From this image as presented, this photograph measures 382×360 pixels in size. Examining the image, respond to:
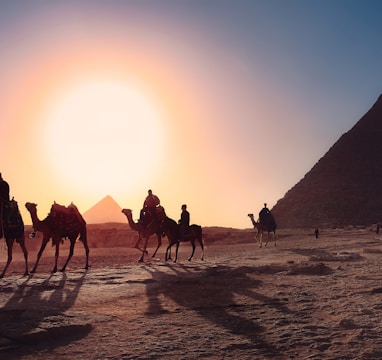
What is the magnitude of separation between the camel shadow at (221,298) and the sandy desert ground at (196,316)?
14 mm

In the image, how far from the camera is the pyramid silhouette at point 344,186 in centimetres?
6938

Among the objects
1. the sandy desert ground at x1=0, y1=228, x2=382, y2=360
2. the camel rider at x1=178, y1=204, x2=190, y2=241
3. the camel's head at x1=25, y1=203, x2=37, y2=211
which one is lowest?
the sandy desert ground at x1=0, y1=228, x2=382, y2=360

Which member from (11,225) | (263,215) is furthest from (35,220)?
(263,215)

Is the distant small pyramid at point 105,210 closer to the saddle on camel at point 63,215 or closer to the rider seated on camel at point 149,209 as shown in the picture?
the rider seated on camel at point 149,209

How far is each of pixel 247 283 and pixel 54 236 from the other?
5508 mm

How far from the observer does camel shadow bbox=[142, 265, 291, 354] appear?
5.46 meters

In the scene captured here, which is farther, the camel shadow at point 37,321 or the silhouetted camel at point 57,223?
the silhouetted camel at point 57,223

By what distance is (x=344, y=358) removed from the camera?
14.3 ft

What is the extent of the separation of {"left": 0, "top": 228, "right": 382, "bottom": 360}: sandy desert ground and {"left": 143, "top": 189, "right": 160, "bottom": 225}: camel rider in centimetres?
577

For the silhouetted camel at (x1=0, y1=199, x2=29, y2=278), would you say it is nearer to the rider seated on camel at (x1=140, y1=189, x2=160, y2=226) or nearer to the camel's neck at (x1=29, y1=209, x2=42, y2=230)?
the camel's neck at (x1=29, y1=209, x2=42, y2=230)

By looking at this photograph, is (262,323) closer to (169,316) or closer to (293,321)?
(293,321)

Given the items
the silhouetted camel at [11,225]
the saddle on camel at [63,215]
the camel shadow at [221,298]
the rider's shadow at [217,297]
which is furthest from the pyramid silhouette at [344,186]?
the rider's shadow at [217,297]

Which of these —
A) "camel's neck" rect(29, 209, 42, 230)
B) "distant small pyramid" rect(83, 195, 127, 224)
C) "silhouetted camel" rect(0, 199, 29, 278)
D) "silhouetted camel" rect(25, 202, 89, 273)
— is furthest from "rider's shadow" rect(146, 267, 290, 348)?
"distant small pyramid" rect(83, 195, 127, 224)

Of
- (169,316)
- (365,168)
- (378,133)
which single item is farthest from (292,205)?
(169,316)
